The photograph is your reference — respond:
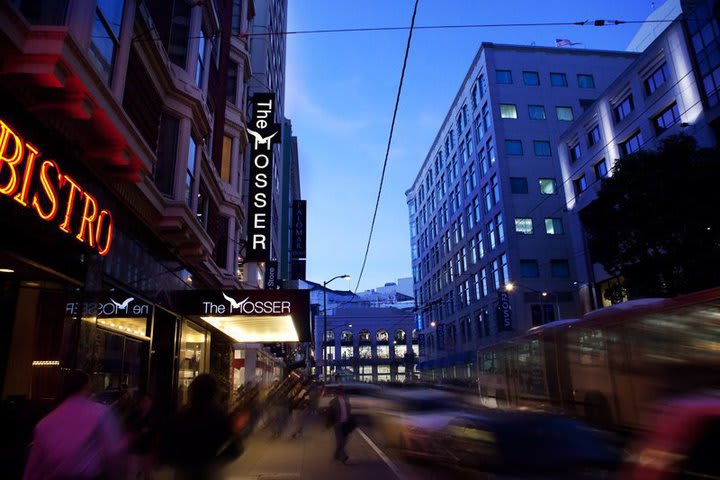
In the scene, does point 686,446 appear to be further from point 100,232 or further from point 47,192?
point 100,232

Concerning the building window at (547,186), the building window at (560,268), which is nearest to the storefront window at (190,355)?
the building window at (560,268)

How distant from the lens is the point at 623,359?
41.0 feet

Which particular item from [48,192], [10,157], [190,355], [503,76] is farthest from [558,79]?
[10,157]

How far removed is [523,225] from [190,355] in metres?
36.7

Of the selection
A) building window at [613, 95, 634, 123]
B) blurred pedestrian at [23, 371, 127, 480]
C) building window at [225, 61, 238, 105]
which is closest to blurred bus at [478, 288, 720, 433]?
blurred pedestrian at [23, 371, 127, 480]

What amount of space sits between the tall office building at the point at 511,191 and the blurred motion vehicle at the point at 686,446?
3901 cm

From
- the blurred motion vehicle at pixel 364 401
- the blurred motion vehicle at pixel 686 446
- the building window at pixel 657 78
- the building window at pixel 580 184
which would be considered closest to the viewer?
the blurred motion vehicle at pixel 686 446

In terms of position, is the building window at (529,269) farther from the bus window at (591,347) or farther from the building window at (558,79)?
the bus window at (591,347)

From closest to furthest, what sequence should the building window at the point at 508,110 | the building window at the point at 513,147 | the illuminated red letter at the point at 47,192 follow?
the illuminated red letter at the point at 47,192, the building window at the point at 513,147, the building window at the point at 508,110

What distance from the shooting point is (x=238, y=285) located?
21.7 m

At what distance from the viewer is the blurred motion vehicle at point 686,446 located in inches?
197

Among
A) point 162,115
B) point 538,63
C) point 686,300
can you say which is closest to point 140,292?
point 162,115

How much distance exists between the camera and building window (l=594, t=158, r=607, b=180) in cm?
3500

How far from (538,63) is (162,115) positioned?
47.9 meters
